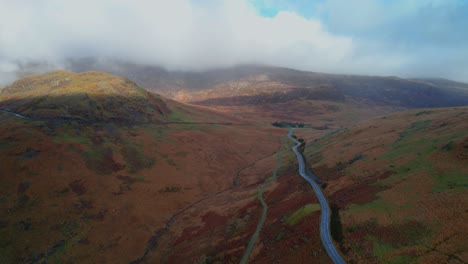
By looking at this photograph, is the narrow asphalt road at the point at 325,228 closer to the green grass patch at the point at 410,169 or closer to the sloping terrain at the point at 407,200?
the sloping terrain at the point at 407,200

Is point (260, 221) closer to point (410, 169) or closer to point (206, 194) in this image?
point (410, 169)

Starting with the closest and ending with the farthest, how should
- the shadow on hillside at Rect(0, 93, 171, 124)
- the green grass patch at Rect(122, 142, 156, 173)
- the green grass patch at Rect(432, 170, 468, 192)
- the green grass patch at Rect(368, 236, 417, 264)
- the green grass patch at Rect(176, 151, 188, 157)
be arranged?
the green grass patch at Rect(368, 236, 417, 264), the green grass patch at Rect(432, 170, 468, 192), the green grass patch at Rect(122, 142, 156, 173), the green grass patch at Rect(176, 151, 188, 157), the shadow on hillside at Rect(0, 93, 171, 124)

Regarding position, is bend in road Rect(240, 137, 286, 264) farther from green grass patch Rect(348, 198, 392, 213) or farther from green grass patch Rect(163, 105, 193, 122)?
green grass patch Rect(163, 105, 193, 122)

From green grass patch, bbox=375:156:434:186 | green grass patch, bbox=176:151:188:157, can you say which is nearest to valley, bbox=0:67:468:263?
green grass patch, bbox=375:156:434:186

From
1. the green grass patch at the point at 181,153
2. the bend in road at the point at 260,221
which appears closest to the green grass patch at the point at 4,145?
the green grass patch at the point at 181,153

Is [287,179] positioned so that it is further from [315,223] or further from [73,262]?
[73,262]

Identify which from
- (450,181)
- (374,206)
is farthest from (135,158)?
(450,181)
